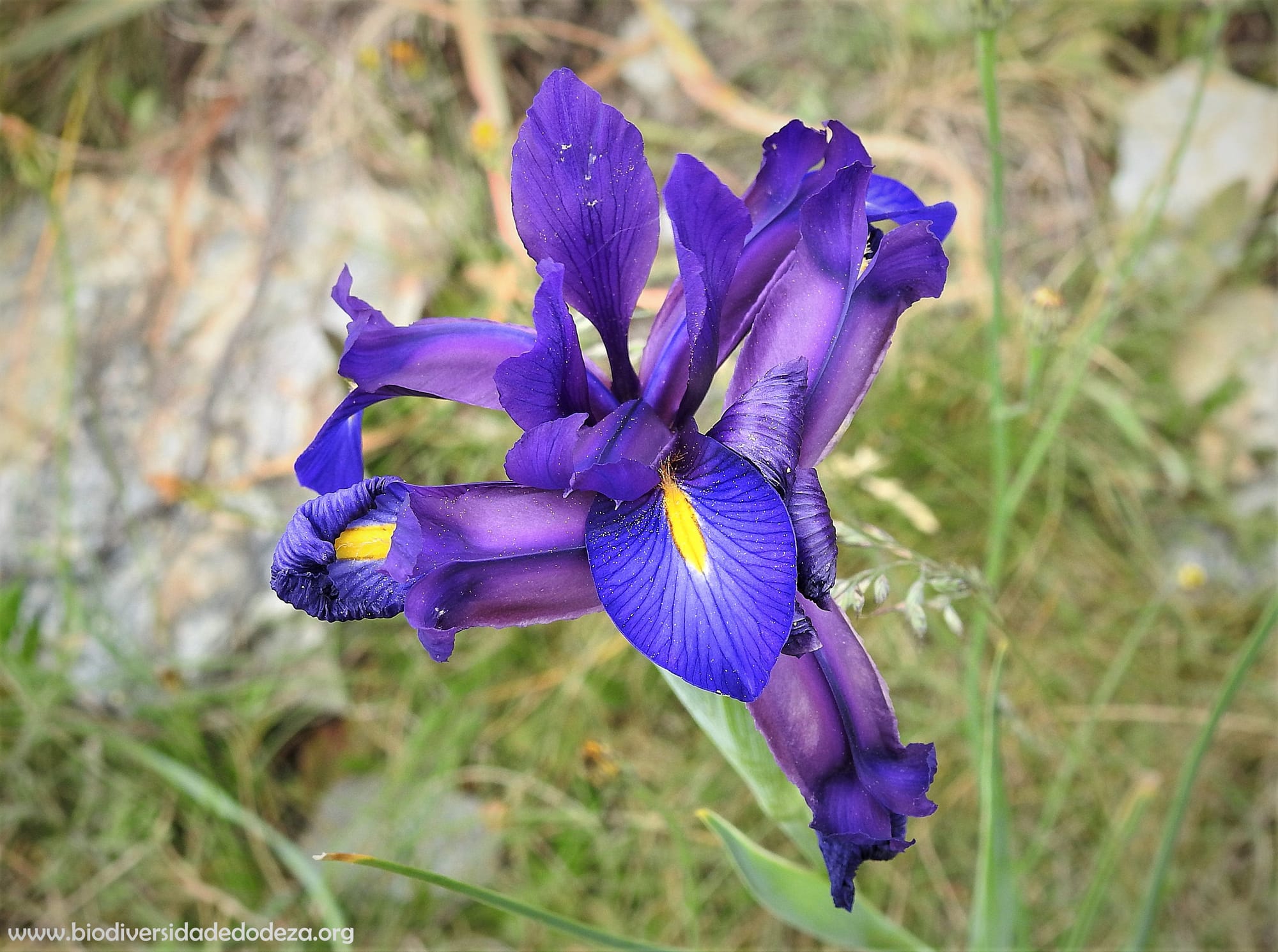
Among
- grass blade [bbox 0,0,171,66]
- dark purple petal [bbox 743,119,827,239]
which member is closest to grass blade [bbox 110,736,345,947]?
dark purple petal [bbox 743,119,827,239]

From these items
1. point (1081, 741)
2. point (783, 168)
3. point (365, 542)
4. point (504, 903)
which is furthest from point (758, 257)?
point (1081, 741)

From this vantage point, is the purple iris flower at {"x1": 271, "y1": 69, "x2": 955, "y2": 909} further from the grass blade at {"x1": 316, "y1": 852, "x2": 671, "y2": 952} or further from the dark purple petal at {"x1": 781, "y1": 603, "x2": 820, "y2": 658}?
the grass blade at {"x1": 316, "y1": 852, "x2": 671, "y2": 952}

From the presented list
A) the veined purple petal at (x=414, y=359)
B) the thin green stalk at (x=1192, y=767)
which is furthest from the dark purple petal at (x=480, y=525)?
the thin green stalk at (x=1192, y=767)

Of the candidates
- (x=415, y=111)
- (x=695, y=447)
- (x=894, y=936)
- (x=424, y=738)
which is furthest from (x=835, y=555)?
(x=415, y=111)

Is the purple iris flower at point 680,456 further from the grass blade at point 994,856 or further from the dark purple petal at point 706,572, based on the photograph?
the grass blade at point 994,856

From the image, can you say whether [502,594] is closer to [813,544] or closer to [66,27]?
[813,544]
